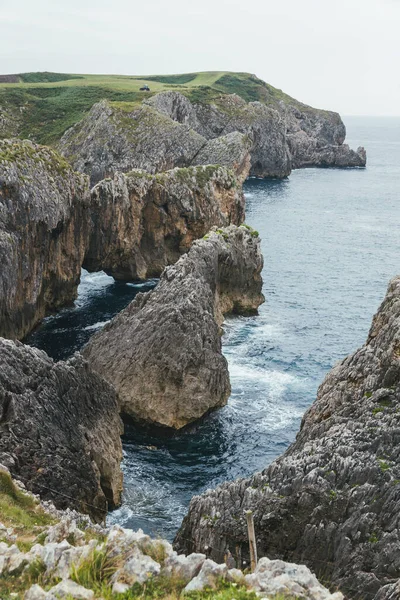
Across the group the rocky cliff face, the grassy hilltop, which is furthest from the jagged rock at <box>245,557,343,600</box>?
the grassy hilltop

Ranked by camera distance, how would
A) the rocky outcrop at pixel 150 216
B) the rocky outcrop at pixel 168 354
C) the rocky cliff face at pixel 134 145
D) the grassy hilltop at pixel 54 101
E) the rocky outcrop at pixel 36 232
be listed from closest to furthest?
the rocky outcrop at pixel 168 354, the rocky outcrop at pixel 36 232, the rocky outcrop at pixel 150 216, the rocky cliff face at pixel 134 145, the grassy hilltop at pixel 54 101

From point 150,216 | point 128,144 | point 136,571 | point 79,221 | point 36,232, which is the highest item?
point 128,144

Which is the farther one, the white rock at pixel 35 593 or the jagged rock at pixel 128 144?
the jagged rock at pixel 128 144

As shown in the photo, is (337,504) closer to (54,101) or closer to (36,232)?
(36,232)

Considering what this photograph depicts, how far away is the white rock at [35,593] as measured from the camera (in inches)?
634

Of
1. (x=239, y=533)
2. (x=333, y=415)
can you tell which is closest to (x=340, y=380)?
(x=333, y=415)

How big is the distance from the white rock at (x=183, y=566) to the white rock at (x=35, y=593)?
10.5 feet

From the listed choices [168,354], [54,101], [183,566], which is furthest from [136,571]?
[54,101]

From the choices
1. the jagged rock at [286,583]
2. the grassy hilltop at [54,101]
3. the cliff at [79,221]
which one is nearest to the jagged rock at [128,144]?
the grassy hilltop at [54,101]

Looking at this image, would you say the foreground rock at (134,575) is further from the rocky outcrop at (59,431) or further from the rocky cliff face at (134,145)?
the rocky cliff face at (134,145)

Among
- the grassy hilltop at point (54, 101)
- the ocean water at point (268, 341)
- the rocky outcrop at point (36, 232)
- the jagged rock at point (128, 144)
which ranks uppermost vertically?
the grassy hilltop at point (54, 101)

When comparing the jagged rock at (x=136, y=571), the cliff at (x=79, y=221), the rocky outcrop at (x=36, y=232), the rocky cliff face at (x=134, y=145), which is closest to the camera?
the jagged rock at (x=136, y=571)

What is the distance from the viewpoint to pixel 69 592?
1620 cm

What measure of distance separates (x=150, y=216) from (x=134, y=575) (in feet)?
214
